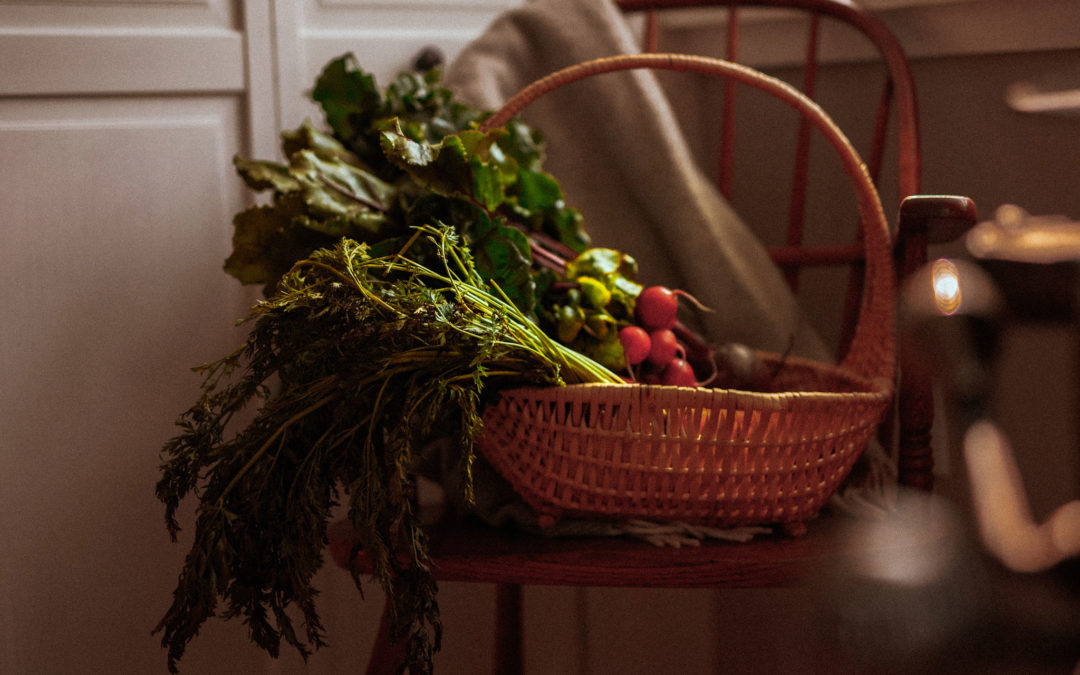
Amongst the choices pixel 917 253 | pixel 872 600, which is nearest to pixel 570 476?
pixel 872 600

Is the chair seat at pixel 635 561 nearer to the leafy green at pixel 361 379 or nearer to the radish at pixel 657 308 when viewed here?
the leafy green at pixel 361 379

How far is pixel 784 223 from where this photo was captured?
130 centimetres

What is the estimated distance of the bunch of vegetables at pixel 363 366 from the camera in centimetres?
61

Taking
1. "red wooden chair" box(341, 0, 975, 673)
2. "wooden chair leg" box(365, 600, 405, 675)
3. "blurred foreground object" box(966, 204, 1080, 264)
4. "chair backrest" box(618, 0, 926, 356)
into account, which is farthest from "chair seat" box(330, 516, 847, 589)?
"chair backrest" box(618, 0, 926, 356)

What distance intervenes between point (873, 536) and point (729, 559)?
140 millimetres

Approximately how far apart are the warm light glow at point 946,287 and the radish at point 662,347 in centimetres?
36

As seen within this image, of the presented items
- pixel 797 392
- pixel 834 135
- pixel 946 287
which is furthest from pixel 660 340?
pixel 946 287

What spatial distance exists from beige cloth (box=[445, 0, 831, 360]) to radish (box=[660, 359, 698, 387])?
0.23 meters

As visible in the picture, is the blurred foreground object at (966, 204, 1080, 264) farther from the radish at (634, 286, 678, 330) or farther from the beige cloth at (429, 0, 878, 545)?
the beige cloth at (429, 0, 878, 545)

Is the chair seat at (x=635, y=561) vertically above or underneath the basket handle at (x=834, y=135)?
underneath

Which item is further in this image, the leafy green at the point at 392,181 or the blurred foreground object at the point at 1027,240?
the leafy green at the point at 392,181

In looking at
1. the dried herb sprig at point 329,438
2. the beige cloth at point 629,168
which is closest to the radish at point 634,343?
the dried herb sprig at point 329,438

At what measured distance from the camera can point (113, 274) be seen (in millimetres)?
933

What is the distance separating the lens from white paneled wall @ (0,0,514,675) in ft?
2.92
